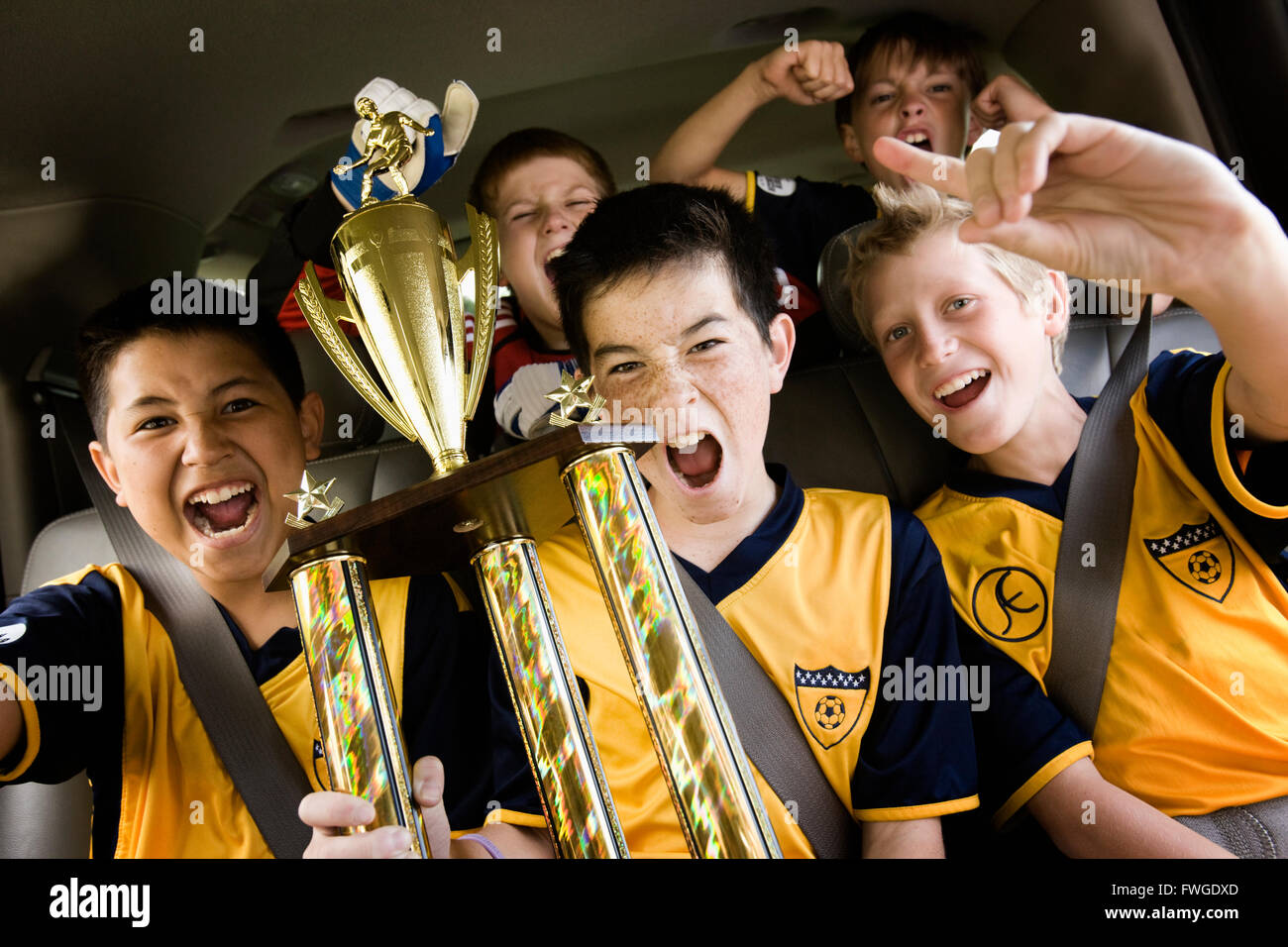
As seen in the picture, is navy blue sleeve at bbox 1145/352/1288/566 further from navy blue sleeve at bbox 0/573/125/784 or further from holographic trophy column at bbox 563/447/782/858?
navy blue sleeve at bbox 0/573/125/784

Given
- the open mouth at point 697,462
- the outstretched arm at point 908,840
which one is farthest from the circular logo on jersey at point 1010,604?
the open mouth at point 697,462

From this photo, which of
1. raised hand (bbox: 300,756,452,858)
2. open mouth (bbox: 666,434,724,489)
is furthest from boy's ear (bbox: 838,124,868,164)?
raised hand (bbox: 300,756,452,858)

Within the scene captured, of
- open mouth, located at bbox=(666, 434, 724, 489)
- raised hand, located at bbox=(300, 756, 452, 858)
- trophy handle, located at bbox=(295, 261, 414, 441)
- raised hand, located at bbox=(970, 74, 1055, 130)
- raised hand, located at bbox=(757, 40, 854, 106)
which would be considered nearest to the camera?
raised hand, located at bbox=(300, 756, 452, 858)

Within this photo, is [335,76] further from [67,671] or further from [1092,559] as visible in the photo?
[1092,559]

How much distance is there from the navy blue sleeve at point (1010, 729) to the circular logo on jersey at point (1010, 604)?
2 centimetres

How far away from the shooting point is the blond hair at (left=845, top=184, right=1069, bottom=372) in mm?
1229

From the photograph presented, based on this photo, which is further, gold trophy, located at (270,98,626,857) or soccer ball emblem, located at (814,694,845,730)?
soccer ball emblem, located at (814,694,845,730)

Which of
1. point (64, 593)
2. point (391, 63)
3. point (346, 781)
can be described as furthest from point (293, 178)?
point (346, 781)

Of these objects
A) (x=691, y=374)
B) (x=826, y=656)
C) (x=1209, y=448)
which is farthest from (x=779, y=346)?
(x=1209, y=448)

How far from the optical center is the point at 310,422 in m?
1.29

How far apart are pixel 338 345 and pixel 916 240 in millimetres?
771

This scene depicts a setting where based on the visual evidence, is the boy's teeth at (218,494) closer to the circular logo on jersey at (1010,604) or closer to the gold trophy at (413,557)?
the gold trophy at (413,557)

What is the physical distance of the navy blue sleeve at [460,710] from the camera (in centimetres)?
104
